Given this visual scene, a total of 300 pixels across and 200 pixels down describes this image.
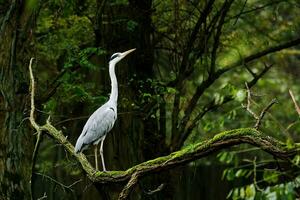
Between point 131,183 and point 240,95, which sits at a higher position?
point 240,95

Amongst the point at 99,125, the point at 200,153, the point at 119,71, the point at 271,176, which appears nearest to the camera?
the point at 271,176

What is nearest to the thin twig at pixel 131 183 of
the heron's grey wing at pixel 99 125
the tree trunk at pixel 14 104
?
the heron's grey wing at pixel 99 125

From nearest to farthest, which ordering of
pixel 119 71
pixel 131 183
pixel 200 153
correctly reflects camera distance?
pixel 200 153
pixel 131 183
pixel 119 71

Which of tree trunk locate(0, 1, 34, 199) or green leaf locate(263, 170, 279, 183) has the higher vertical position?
tree trunk locate(0, 1, 34, 199)

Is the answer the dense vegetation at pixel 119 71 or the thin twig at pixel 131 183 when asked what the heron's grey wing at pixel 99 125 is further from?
the thin twig at pixel 131 183

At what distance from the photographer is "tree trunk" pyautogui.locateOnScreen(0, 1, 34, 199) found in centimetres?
745

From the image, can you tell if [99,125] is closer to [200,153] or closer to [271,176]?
[200,153]

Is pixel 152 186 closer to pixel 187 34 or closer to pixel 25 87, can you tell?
pixel 187 34

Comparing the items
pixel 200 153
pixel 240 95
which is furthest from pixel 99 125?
pixel 240 95

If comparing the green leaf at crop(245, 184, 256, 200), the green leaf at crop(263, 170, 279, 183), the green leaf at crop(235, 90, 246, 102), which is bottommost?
the green leaf at crop(245, 184, 256, 200)

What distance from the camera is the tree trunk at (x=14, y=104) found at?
7.45 metres

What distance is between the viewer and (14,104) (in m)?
7.72

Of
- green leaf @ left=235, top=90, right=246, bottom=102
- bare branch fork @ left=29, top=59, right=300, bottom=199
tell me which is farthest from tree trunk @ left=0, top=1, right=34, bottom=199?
green leaf @ left=235, top=90, right=246, bottom=102

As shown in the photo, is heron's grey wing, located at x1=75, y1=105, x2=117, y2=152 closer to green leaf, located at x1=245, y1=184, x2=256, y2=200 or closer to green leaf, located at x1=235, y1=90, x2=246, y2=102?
green leaf, located at x1=235, y1=90, x2=246, y2=102
